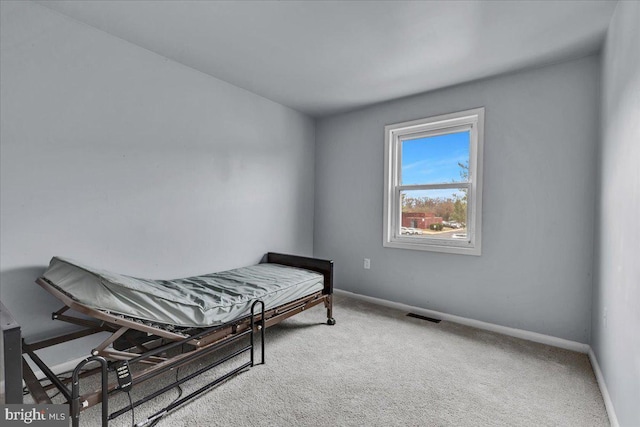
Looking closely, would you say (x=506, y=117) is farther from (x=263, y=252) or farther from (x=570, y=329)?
(x=263, y=252)

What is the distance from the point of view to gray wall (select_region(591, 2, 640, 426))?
138 centimetres

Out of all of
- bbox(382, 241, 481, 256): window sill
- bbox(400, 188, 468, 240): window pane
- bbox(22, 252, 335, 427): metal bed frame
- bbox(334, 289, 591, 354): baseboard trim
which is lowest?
bbox(334, 289, 591, 354): baseboard trim

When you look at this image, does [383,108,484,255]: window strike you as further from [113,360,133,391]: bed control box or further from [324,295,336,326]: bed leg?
[113,360,133,391]: bed control box

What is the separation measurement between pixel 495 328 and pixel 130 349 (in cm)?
303

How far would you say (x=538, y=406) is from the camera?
1761 mm

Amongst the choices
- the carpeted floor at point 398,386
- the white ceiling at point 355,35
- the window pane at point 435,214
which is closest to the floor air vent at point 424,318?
the carpeted floor at point 398,386

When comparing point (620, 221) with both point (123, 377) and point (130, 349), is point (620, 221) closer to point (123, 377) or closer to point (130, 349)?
point (123, 377)

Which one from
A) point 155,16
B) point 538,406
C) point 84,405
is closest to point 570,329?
point 538,406

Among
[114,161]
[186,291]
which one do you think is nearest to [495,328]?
[186,291]

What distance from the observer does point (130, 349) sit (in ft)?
6.59

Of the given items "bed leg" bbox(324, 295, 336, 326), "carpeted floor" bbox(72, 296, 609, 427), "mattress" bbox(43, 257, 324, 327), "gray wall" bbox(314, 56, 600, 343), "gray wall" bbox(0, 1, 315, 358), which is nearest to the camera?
"mattress" bbox(43, 257, 324, 327)

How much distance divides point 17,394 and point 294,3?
7.20ft

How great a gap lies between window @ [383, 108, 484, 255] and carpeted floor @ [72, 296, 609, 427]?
3.30ft

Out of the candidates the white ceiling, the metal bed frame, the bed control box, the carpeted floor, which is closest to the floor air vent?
the carpeted floor
